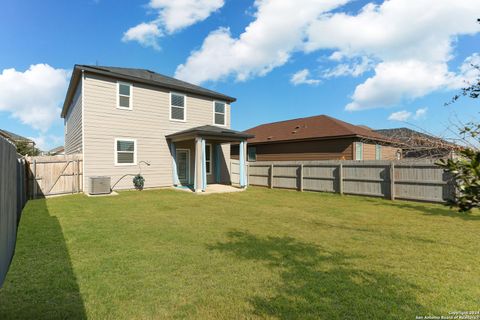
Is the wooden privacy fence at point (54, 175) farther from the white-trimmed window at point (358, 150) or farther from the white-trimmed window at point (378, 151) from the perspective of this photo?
the white-trimmed window at point (378, 151)

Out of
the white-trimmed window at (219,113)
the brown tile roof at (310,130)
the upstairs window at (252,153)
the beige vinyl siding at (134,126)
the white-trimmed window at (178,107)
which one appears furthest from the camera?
the upstairs window at (252,153)

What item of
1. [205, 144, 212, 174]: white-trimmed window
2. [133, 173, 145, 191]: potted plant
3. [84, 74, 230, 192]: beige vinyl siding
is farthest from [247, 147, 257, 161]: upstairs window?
[133, 173, 145, 191]: potted plant

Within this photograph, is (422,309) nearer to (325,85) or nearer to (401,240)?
(401,240)

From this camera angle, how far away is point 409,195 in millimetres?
10070

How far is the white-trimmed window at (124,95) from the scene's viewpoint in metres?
12.8

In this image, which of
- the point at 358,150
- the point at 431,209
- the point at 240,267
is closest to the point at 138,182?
the point at 240,267

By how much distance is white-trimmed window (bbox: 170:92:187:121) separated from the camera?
14727 millimetres

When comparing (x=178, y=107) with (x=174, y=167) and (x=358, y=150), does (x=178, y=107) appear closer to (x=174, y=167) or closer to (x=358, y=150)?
(x=174, y=167)

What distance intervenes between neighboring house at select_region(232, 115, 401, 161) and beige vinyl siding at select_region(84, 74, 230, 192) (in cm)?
787

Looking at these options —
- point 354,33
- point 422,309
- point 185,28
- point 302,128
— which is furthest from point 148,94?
point 422,309

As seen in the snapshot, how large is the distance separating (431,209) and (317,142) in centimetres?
1081

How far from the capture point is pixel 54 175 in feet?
36.8

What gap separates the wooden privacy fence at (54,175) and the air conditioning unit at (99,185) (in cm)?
114

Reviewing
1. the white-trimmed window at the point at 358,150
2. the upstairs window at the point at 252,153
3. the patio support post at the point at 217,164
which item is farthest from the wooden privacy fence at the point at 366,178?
the upstairs window at the point at 252,153
